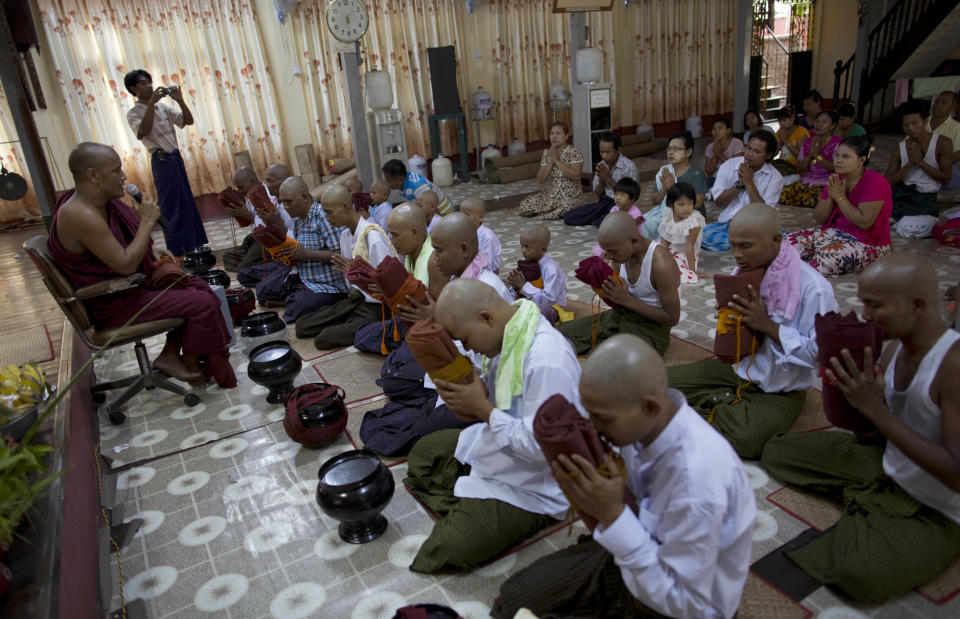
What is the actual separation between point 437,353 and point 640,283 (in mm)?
2050

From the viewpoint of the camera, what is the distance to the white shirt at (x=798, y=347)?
3.02m

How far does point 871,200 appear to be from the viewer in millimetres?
4984

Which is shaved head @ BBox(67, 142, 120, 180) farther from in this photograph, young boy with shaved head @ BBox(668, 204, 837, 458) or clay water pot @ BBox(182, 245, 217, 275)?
young boy with shaved head @ BBox(668, 204, 837, 458)

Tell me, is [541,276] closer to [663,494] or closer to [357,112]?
[663,494]

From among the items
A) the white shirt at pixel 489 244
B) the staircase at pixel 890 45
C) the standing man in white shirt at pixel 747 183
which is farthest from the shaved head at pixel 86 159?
the staircase at pixel 890 45

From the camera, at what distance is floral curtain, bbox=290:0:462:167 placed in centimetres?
1058

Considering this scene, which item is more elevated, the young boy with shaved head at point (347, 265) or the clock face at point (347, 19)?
the clock face at point (347, 19)

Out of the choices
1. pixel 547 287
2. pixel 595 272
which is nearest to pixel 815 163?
pixel 547 287

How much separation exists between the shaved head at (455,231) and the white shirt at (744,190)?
377 cm

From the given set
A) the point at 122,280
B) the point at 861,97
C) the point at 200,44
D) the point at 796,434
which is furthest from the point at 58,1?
the point at 861,97

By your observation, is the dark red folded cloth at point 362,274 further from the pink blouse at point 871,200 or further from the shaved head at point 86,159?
the pink blouse at point 871,200

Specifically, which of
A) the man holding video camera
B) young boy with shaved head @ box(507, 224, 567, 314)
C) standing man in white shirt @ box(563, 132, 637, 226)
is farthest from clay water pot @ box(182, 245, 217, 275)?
standing man in white shirt @ box(563, 132, 637, 226)

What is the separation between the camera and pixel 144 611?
247cm

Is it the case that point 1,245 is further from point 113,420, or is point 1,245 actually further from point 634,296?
point 634,296
